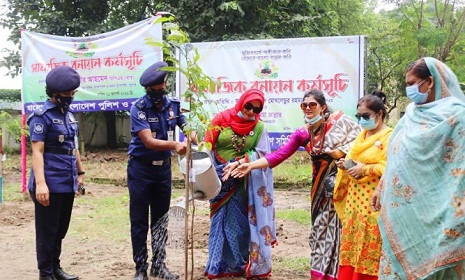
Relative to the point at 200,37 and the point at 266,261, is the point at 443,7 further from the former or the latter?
the point at 266,261

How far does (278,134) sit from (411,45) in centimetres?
803

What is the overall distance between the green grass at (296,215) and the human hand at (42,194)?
11.7 feet

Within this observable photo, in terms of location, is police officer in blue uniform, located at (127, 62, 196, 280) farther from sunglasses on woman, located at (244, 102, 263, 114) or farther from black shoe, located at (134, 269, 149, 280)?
sunglasses on woman, located at (244, 102, 263, 114)

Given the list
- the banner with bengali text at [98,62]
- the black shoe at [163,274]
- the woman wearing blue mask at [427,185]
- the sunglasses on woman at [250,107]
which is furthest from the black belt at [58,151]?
the banner with bengali text at [98,62]

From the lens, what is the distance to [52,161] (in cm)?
404

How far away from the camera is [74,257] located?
527 centimetres

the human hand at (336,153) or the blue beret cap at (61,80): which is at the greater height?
the blue beret cap at (61,80)

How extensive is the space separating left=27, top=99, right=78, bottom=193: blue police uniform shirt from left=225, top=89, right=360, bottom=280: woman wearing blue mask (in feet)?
4.07

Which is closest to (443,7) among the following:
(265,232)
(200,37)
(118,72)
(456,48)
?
(456,48)

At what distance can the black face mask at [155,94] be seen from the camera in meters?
4.14

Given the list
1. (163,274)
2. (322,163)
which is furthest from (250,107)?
(163,274)

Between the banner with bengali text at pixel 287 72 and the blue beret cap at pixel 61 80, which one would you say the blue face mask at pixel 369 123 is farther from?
the banner with bengali text at pixel 287 72

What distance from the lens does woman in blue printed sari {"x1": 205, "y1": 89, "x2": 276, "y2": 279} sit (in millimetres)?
4316

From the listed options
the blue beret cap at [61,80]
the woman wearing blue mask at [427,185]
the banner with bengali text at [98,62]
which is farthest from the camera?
the banner with bengali text at [98,62]
